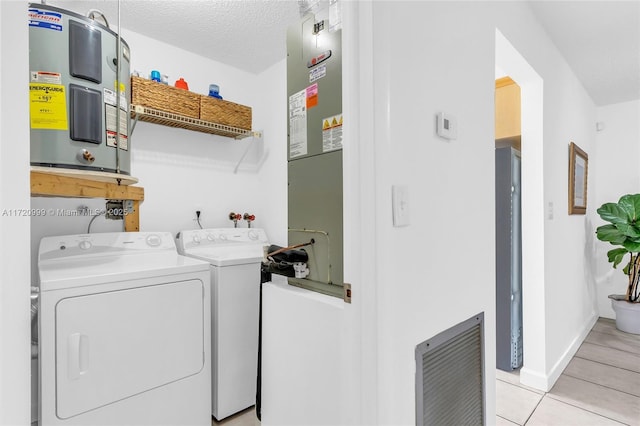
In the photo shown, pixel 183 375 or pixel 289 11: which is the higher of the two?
pixel 289 11

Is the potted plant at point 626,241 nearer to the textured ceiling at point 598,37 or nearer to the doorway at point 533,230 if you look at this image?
the textured ceiling at point 598,37

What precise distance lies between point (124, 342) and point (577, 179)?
11.9 ft

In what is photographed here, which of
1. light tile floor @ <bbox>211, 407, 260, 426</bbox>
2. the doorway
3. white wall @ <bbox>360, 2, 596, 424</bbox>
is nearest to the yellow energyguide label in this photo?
white wall @ <bbox>360, 2, 596, 424</bbox>

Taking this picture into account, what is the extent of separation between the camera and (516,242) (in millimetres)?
2410

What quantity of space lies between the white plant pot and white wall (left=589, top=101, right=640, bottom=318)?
46 cm

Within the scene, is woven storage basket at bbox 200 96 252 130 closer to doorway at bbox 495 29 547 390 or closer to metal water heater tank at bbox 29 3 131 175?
metal water heater tank at bbox 29 3 131 175

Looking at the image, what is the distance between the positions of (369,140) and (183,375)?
1562 millimetres

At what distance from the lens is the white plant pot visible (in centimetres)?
320

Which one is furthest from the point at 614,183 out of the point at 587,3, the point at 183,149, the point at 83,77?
the point at 83,77

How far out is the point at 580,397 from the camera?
6.85 feet

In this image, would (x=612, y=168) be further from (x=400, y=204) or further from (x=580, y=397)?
(x=400, y=204)

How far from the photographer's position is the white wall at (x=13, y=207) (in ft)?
2.06

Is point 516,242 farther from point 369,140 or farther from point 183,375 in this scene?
point 183,375

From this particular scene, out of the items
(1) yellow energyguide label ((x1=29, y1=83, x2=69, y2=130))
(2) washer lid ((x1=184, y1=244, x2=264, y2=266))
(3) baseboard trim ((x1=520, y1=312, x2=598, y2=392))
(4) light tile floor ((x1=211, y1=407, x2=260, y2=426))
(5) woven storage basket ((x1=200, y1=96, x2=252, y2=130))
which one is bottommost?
(4) light tile floor ((x1=211, y1=407, x2=260, y2=426))
